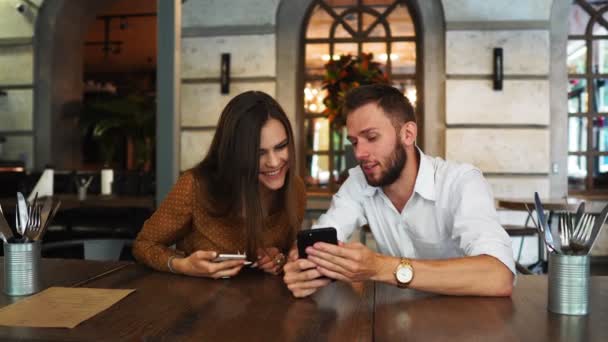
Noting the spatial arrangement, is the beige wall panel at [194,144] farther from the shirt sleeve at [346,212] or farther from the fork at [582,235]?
the fork at [582,235]

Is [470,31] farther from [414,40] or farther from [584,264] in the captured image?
[584,264]

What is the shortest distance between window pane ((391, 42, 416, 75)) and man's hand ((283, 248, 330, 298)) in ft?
15.8

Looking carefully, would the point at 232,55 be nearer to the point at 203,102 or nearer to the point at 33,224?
the point at 203,102

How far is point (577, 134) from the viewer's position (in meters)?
5.89

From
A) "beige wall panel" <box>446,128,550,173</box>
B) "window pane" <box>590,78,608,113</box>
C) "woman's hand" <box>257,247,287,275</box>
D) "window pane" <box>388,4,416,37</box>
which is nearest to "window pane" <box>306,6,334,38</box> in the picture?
"window pane" <box>388,4,416,37</box>

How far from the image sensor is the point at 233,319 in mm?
1230

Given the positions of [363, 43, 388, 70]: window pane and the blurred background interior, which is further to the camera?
[363, 43, 388, 70]: window pane

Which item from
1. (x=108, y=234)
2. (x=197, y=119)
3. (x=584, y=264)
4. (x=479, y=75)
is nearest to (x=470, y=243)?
(x=584, y=264)

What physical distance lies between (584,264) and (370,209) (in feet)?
3.06

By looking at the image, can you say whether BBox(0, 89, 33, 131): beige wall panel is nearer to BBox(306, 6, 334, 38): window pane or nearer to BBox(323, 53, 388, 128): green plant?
BBox(306, 6, 334, 38): window pane

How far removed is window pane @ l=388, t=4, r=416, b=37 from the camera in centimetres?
602

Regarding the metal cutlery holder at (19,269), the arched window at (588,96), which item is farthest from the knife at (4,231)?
the arched window at (588,96)

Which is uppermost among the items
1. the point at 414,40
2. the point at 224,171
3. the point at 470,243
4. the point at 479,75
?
the point at 414,40

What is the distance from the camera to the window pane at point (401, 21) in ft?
19.7
